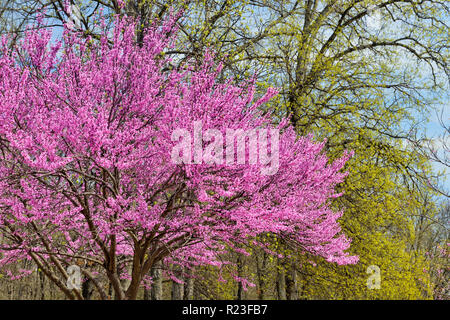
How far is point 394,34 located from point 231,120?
1110 centimetres

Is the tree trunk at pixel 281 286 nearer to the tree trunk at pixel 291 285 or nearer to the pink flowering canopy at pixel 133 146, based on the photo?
the tree trunk at pixel 291 285

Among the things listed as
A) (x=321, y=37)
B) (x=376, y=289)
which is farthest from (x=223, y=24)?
(x=376, y=289)

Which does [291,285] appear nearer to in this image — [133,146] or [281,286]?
[281,286]

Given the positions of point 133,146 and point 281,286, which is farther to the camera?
point 281,286

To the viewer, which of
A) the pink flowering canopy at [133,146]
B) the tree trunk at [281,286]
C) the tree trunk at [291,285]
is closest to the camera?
the pink flowering canopy at [133,146]

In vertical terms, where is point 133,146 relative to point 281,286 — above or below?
above

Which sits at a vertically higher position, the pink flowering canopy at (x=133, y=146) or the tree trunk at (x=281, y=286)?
the pink flowering canopy at (x=133, y=146)

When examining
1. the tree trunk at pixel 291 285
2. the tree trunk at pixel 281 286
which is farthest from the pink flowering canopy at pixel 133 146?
the tree trunk at pixel 281 286

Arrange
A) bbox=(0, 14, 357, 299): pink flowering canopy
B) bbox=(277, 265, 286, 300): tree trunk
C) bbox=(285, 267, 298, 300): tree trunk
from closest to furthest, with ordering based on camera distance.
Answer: bbox=(0, 14, 357, 299): pink flowering canopy
bbox=(285, 267, 298, 300): tree trunk
bbox=(277, 265, 286, 300): tree trunk

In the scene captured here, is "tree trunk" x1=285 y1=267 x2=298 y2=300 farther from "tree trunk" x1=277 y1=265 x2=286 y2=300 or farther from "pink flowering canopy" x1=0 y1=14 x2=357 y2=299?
"pink flowering canopy" x1=0 y1=14 x2=357 y2=299

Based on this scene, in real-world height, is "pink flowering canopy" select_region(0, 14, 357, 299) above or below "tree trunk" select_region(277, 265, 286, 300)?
above

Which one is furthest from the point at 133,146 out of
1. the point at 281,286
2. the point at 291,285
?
the point at 291,285

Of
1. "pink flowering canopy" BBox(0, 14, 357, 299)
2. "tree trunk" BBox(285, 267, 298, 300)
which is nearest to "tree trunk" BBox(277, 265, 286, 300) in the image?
"tree trunk" BBox(285, 267, 298, 300)

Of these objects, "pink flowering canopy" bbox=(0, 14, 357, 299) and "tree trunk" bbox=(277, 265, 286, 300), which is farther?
"tree trunk" bbox=(277, 265, 286, 300)
